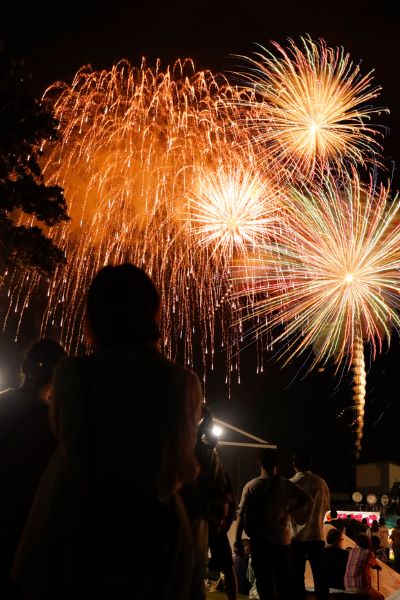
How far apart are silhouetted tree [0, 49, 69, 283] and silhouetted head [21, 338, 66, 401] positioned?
10641 mm

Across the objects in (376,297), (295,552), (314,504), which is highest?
(376,297)

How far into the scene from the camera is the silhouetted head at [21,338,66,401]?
390cm

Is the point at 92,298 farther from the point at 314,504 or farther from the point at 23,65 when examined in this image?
the point at 23,65

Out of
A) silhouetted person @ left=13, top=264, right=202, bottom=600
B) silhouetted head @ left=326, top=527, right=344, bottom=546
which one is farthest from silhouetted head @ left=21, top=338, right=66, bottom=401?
silhouetted head @ left=326, top=527, right=344, bottom=546

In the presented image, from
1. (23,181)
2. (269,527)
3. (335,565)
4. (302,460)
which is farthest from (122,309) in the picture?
(23,181)

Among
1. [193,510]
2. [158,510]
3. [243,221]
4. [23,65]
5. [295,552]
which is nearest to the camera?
[158,510]

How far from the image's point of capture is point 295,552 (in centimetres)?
808

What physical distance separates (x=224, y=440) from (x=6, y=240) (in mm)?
11952

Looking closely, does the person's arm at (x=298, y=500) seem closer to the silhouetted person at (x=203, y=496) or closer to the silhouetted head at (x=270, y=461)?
the silhouetted head at (x=270, y=461)

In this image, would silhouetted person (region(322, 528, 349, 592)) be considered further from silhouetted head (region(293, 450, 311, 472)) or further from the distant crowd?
the distant crowd

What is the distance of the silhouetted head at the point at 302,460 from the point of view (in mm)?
8242

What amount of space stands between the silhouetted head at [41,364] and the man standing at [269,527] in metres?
3.51

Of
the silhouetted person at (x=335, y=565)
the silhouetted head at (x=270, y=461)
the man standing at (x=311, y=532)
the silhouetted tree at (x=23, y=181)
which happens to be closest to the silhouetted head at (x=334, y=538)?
the silhouetted person at (x=335, y=565)

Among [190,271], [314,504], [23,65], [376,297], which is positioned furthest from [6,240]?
[376,297]
